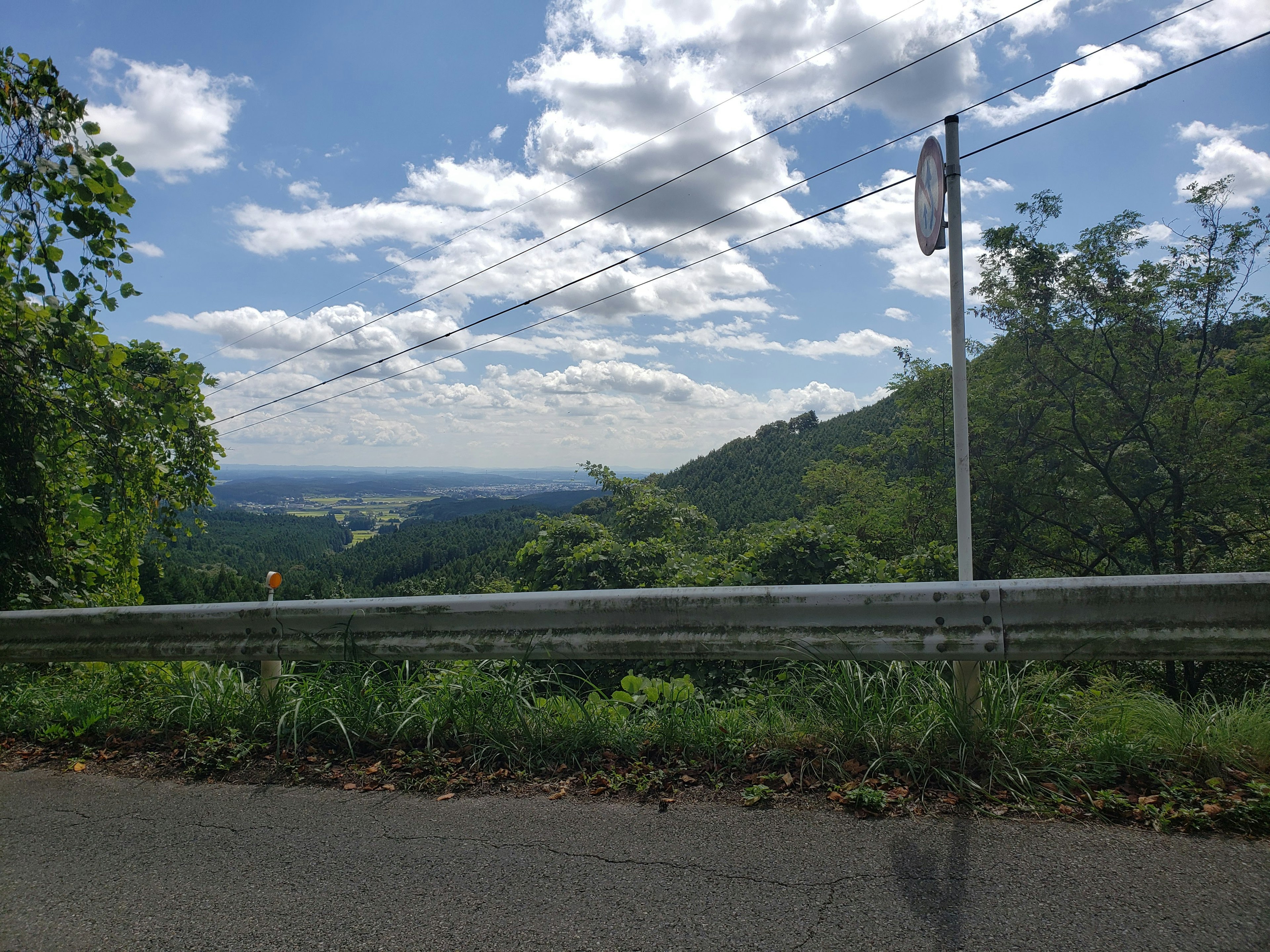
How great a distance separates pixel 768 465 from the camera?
5044 centimetres

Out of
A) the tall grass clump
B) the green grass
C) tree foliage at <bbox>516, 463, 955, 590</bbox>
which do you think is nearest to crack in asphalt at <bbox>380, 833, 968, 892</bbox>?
the green grass

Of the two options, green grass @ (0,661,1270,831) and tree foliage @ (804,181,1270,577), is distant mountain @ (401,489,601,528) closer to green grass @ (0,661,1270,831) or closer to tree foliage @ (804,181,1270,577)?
tree foliage @ (804,181,1270,577)

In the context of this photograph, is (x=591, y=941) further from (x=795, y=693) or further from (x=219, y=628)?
(x=219, y=628)

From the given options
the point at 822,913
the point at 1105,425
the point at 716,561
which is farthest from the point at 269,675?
the point at 1105,425

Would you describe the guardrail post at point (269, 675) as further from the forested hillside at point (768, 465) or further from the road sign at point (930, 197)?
the forested hillside at point (768, 465)

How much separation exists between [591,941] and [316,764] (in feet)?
6.48

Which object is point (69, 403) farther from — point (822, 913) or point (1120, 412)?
point (1120, 412)

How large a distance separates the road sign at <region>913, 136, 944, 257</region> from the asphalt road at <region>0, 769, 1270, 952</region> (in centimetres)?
272

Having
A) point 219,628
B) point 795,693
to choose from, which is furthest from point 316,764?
point 795,693

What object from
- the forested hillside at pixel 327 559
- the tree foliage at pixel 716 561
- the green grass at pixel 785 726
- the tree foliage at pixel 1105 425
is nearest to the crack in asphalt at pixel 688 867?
the green grass at pixel 785 726

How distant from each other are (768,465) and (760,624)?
158 ft

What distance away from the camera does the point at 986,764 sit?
9.14 ft

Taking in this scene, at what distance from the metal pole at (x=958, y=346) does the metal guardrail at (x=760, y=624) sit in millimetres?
336

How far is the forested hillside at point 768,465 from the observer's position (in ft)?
121
